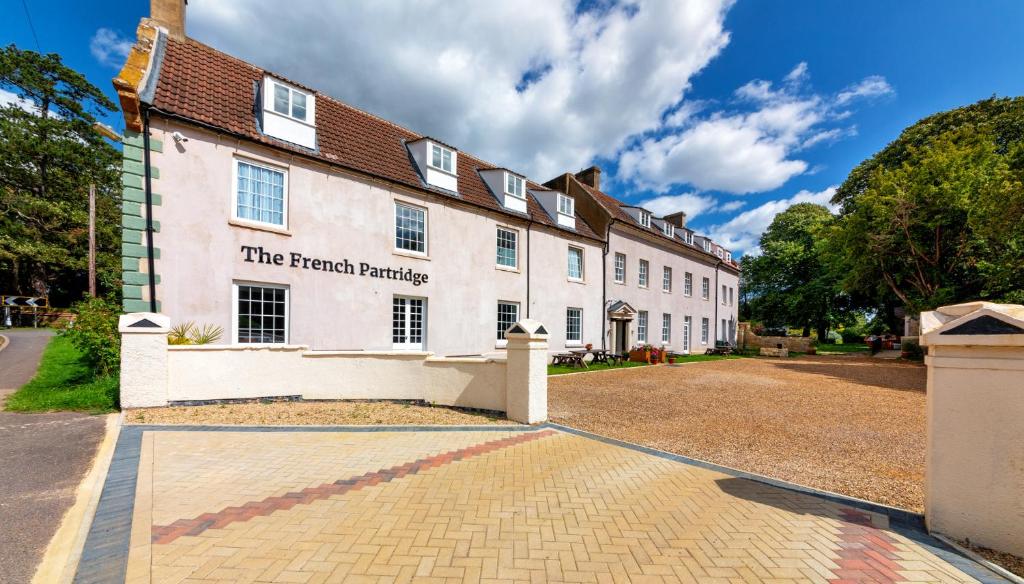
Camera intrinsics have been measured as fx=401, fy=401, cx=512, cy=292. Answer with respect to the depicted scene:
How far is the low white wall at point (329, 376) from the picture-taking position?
8.36m

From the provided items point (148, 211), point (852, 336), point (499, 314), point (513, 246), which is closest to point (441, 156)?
point (513, 246)

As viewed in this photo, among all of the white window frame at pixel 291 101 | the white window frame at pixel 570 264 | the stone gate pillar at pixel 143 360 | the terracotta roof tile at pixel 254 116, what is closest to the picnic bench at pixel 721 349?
the white window frame at pixel 570 264

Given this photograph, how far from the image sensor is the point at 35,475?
4672 mm

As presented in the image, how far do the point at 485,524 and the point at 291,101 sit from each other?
13.0m

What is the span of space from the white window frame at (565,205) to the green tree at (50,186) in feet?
104

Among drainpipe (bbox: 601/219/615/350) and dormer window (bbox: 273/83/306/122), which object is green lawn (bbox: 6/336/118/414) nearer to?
dormer window (bbox: 273/83/306/122)

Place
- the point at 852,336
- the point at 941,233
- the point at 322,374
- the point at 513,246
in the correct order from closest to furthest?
the point at 322,374 < the point at 513,246 < the point at 941,233 < the point at 852,336

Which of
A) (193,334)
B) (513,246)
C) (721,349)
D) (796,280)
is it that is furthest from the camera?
(796,280)

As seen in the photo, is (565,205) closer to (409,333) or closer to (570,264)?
(570,264)

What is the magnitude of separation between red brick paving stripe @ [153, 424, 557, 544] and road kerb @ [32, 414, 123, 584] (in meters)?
0.50

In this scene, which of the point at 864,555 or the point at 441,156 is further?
the point at 441,156

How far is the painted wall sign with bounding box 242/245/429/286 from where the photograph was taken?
10.7 m

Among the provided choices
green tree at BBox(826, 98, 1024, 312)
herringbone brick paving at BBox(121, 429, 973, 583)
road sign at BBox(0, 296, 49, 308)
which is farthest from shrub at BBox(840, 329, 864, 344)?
road sign at BBox(0, 296, 49, 308)

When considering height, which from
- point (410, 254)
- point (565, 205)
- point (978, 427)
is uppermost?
point (565, 205)
